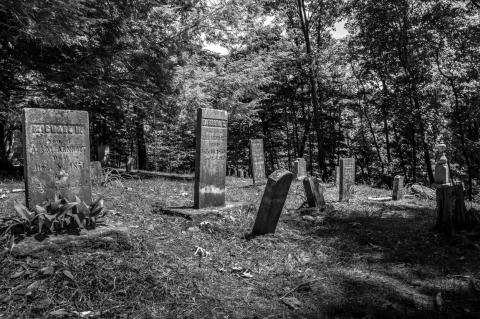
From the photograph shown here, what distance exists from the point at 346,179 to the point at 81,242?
7.62m

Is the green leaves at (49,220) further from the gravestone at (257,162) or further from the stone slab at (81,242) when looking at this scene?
the gravestone at (257,162)

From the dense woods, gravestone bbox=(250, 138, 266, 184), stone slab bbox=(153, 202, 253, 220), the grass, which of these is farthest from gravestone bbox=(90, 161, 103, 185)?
gravestone bbox=(250, 138, 266, 184)

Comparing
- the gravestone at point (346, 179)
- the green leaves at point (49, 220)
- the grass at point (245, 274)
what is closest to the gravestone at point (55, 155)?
the green leaves at point (49, 220)

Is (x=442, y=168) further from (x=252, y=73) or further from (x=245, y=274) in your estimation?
(x=245, y=274)

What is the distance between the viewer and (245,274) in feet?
14.1

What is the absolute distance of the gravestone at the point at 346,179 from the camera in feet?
31.9

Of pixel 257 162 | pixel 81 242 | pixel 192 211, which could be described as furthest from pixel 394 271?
pixel 257 162

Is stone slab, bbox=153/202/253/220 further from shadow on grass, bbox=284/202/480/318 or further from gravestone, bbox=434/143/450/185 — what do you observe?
gravestone, bbox=434/143/450/185

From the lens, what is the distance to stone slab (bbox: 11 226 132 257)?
142 inches

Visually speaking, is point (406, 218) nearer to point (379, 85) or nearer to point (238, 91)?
point (238, 91)

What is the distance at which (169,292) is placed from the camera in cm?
346

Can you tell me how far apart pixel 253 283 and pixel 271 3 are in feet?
70.6

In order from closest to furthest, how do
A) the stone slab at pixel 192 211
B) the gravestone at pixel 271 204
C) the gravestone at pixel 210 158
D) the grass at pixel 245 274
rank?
the grass at pixel 245 274 < the gravestone at pixel 271 204 < the stone slab at pixel 192 211 < the gravestone at pixel 210 158

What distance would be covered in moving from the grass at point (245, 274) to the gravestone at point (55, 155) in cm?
85
